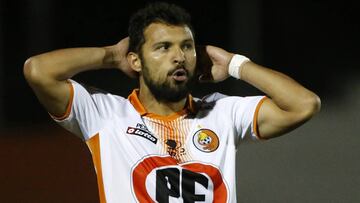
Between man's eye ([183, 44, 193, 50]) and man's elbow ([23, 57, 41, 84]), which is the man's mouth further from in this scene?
man's elbow ([23, 57, 41, 84])

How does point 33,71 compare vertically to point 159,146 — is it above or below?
above

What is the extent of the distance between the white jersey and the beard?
2.6 inches

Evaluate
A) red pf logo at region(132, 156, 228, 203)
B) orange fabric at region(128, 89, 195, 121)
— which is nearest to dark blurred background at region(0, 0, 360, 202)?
orange fabric at region(128, 89, 195, 121)

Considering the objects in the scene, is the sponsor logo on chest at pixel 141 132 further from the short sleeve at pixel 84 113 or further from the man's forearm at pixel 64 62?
the man's forearm at pixel 64 62

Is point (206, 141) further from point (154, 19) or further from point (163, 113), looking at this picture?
point (154, 19)

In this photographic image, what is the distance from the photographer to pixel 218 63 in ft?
7.19

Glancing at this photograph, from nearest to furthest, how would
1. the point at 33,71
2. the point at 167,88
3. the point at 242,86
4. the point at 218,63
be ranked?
1. the point at 33,71
2. the point at 167,88
3. the point at 218,63
4. the point at 242,86

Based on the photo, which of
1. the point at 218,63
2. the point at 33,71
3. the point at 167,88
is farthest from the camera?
the point at 218,63

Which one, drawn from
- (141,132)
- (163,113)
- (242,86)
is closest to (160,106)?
(163,113)

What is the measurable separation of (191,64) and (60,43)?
1.36 metres

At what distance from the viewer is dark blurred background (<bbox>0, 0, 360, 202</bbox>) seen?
10.0 ft

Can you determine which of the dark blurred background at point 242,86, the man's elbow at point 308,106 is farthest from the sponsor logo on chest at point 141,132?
the dark blurred background at point 242,86

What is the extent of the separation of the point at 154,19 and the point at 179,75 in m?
0.22

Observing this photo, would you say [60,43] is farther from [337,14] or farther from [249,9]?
[337,14]
